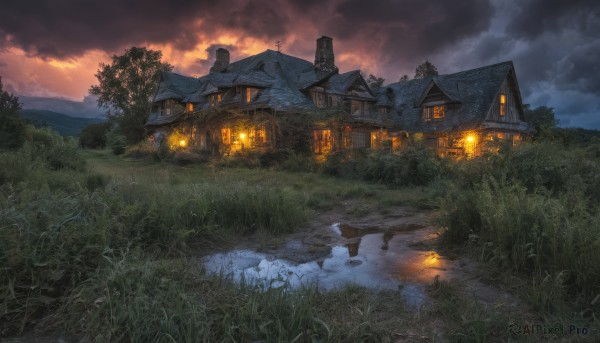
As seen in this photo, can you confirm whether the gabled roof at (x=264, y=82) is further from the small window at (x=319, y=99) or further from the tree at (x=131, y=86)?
the tree at (x=131, y=86)

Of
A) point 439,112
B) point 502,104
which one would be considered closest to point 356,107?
point 439,112

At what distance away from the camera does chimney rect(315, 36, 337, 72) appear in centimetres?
2864

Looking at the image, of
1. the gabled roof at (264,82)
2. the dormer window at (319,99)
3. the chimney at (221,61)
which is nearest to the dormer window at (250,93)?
the gabled roof at (264,82)

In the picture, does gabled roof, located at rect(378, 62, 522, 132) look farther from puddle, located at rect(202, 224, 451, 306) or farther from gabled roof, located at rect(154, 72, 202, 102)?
puddle, located at rect(202, 224, 451, 306)

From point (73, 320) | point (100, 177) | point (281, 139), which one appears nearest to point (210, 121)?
point (281, 139)

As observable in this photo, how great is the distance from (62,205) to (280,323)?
344 cm

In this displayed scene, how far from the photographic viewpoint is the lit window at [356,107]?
88.3 feet

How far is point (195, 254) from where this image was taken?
5.51 metres

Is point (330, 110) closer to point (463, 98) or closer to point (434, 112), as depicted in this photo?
point (434, 112)

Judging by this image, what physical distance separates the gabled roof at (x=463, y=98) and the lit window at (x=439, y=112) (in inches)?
14.5

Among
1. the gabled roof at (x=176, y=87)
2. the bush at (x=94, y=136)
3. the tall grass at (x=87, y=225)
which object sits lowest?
the tall grass at (x=87, y=225)

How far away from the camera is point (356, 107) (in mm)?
27312

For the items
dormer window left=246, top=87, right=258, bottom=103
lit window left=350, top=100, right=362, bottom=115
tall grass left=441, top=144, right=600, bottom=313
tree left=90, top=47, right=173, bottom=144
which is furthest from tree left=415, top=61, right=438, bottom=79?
tall grass left=441, top=144, right=600, bottom=313

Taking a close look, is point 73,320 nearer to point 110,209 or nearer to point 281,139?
point 110,209
